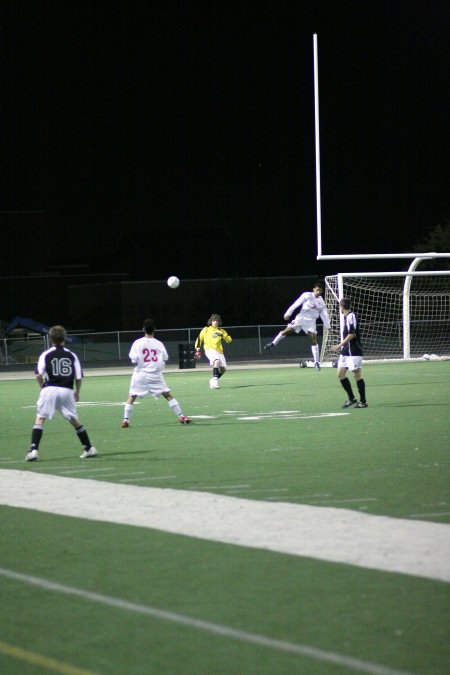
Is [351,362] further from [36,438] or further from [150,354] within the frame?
[36,438]

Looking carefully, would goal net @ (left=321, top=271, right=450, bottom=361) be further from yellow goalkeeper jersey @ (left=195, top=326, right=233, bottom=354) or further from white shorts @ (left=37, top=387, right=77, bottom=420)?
white shorts @ (left=37, top=387, right=77, bottom=420)

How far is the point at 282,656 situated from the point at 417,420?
41.7 ft

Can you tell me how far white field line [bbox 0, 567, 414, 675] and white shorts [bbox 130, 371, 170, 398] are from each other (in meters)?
10.3

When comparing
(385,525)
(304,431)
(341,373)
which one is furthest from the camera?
(341,373)

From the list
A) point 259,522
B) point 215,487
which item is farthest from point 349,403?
point 259,522

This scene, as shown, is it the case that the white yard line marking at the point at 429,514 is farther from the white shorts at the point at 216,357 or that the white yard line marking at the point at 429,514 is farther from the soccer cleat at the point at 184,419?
the white shorts at the point at 216,357

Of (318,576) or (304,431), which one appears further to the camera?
(304,431)

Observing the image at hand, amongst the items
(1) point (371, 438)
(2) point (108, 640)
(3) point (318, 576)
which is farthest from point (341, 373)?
(2) point (108, 640)

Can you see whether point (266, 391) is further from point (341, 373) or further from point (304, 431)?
point (304, 431)

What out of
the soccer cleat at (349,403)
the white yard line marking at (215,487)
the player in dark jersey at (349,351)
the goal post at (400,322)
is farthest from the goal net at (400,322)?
the white yard line marking at (215,487)

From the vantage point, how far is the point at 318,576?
7.38m

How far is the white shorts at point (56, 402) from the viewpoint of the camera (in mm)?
14086

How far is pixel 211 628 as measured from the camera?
628 cm

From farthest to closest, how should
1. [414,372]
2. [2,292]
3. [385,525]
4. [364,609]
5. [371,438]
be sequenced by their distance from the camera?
[2,292], [414,372], [371,438], [385,525], [364,609]
